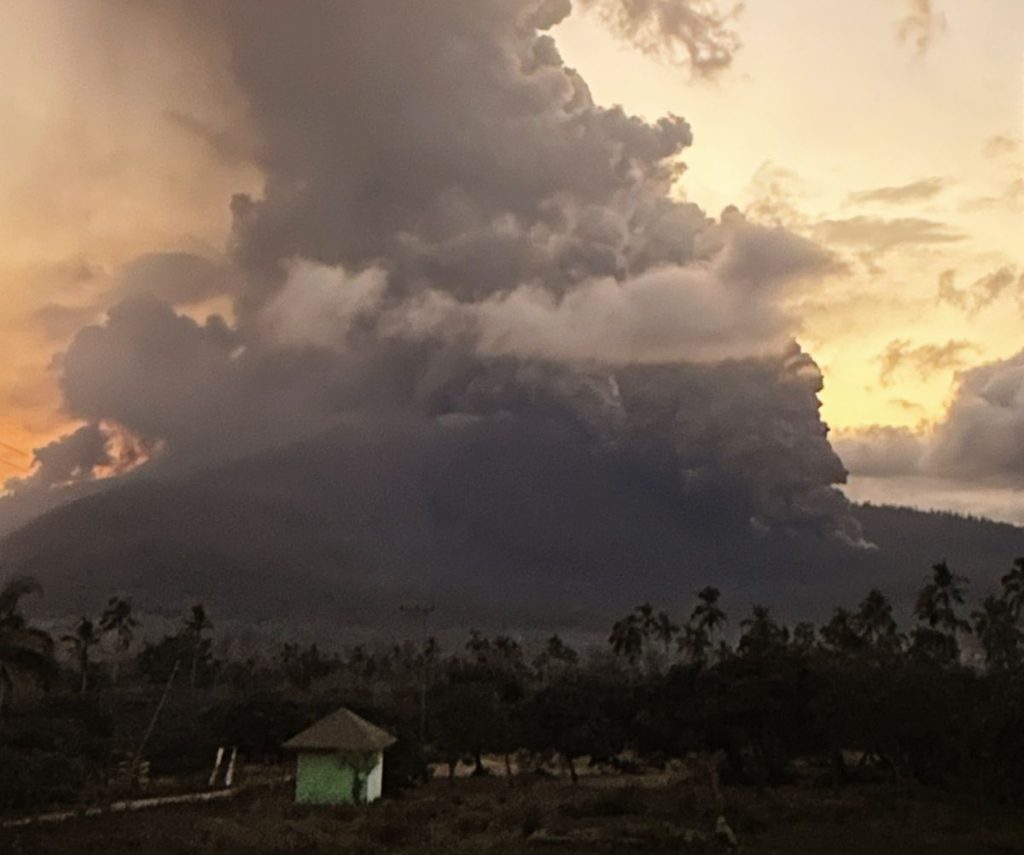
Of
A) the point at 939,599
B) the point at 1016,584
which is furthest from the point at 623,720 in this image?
the point at 1016,584

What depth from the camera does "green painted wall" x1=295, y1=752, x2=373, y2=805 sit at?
4403 centimetres

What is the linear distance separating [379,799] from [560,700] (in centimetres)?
1767

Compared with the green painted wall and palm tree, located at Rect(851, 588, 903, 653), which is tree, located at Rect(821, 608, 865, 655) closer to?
palm tree, located at Rect(851, 588, 903, 653)

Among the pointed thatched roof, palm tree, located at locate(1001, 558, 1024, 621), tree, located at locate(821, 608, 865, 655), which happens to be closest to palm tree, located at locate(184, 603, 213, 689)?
tree, located at locate(821, 608, 865, 655)

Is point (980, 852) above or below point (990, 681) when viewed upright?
below

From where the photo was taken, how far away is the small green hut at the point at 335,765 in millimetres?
43875

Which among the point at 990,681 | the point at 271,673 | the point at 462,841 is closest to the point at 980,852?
the point at 462,841

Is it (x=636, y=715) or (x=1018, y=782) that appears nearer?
(x=1018, y=782)

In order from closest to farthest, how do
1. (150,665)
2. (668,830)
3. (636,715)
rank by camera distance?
(668,830)
(636,715)
(150,665)

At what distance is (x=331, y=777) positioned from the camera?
44250 millimetres

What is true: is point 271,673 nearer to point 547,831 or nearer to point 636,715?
point 636,715

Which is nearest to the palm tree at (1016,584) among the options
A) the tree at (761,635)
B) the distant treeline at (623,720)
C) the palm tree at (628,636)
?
the distant treeline at (623,720)

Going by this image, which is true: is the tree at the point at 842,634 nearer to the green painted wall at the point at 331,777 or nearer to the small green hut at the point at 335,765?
the small green hut at the point at 335,765

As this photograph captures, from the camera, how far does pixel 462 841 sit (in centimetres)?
3145
